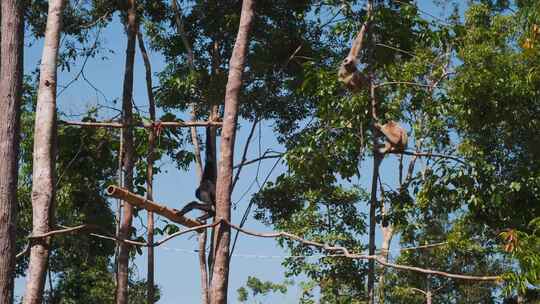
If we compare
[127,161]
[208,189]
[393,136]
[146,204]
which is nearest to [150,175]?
[127,161]

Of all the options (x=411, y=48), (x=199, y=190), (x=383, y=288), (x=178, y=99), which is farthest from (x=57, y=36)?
(x=383, y=288)

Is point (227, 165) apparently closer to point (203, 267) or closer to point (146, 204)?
point (146, 204)

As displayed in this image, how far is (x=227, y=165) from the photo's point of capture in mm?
6586

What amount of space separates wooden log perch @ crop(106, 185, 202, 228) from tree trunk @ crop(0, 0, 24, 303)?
1.13 m

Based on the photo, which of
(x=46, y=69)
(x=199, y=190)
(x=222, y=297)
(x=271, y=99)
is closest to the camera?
(x=222, y=297)

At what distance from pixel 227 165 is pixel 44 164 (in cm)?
172

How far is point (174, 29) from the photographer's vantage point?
13.4 meters

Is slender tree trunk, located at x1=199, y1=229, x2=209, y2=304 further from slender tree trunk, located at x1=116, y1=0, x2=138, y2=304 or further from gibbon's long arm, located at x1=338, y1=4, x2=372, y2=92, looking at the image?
gibbon's long arm, located at x1=338, y1=4, x2=372, y2=92

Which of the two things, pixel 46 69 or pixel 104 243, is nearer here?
pixel 46 69

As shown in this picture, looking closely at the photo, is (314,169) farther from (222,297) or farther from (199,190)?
(222,297)

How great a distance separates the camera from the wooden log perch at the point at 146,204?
6414mm

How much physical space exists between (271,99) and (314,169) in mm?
3353

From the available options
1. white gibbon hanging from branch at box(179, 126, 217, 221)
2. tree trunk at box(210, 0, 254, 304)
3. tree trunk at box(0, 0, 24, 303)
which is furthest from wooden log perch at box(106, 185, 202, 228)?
white gibbon hanging from branch at box(179, 126, 217, 221)

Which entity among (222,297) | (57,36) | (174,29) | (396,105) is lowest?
(222,297)
